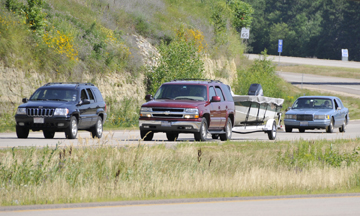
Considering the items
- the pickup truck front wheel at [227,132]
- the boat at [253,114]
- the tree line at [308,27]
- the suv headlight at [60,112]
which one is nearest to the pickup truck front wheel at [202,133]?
the pickup truck front wheel at [227,132]

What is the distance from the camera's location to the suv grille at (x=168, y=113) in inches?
768

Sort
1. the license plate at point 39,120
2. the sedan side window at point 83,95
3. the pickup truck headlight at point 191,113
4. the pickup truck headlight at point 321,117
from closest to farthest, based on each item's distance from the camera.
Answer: the pickup truck headlight at point 191,113 → the license plate at point 39,120 → the sedan side window at point 83,95 → the pickup truck headlight at point 321,117

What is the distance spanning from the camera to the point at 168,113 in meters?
19.6

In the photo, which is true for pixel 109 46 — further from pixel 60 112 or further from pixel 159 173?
pixel 159 173

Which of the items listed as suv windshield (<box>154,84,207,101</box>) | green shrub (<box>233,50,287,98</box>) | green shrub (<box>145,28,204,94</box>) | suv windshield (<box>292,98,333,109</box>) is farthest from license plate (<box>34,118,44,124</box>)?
green shrub (<box>233,50,287,98</box>)

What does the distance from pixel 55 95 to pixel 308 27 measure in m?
107

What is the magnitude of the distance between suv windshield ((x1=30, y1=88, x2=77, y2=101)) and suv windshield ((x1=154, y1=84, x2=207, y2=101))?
3.07 m

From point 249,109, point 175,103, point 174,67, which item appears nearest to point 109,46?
point 174,67

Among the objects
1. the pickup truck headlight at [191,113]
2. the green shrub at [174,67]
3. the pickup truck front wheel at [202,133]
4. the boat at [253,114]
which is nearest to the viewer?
the pickup truck headlight at [191,113]

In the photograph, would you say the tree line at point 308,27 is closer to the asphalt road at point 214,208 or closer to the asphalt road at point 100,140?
the asphalt road at point 100,140

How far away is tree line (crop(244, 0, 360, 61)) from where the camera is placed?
114 m

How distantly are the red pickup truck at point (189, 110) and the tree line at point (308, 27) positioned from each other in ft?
312

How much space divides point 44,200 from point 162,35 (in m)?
31.4

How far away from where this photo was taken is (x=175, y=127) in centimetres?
1953
